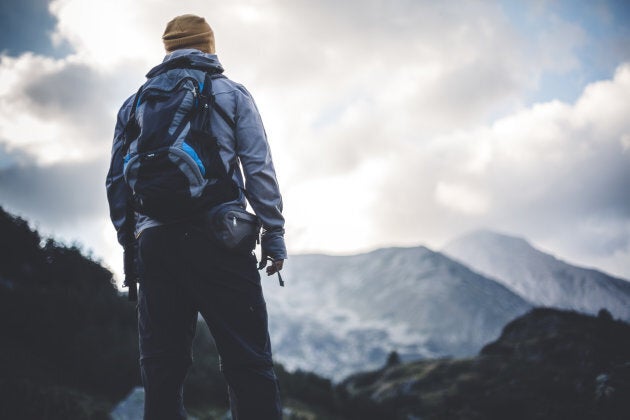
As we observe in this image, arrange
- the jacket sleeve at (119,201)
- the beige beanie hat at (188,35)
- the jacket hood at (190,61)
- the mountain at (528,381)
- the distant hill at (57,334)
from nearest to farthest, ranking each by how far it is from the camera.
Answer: the jacket sleeve at (119,201) → the jacket hood at (190,61) → the beige beanie hat at (188,35) → the distant hill at (57,334) → the mountain at (528,381)

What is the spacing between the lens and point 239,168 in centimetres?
264

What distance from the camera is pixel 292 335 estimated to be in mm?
176125

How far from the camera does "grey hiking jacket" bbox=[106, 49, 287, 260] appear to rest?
2465 mm

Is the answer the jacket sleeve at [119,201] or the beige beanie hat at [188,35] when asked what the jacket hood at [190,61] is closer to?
the beige beanie hat at [188,35]

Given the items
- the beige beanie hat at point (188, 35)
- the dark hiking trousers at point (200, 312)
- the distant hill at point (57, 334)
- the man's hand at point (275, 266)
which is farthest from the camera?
the distant hill at point (57, 334)

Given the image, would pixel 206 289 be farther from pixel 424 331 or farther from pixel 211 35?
pixel 424 331

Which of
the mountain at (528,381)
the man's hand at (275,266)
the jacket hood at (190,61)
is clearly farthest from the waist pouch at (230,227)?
the mountain at (528,381)

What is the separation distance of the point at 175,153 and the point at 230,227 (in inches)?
19.4

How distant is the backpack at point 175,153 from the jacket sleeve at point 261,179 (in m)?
0.09

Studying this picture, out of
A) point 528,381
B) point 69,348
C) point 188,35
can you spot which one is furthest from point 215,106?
point 528,381

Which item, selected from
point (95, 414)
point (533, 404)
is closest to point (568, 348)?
point (533, 404)

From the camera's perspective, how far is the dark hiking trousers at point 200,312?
223 cm

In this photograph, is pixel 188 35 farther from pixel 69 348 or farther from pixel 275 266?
pixel 69 348

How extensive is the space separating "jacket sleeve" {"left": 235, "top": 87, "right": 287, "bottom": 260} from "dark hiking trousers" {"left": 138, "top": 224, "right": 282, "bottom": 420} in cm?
21
